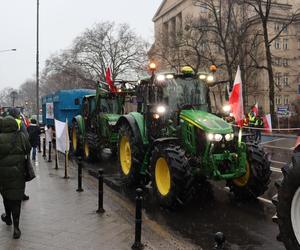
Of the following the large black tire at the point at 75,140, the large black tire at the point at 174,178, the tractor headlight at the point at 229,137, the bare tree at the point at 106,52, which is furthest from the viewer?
the bare tree at the point at 106,52

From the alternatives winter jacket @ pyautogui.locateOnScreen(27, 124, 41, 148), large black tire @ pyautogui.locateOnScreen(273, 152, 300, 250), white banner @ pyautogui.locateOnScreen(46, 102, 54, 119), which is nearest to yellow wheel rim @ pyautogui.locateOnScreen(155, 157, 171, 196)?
large black tire @ pyautogui.locateOnScreen(273, 152, 300, 250)

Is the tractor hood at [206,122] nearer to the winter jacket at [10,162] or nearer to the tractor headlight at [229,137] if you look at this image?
the tractor headlight at [229,137]

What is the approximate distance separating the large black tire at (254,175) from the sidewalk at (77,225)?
2.38 m

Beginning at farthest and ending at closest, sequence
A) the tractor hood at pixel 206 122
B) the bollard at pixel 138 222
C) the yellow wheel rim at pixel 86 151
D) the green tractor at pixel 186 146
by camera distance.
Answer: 1. the yellow wheel rim at pixel 86 151
2. the tractor hood at pixel 206 122
3. the green tractor at pixel 186 146
4. the bollard at pixel 138 222

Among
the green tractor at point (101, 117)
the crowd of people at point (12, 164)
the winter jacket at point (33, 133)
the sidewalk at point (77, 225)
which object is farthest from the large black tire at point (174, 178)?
the winter jacket at point (33, 133)

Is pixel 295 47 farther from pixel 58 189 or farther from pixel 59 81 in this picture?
pixel 58 189

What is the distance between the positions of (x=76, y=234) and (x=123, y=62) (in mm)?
47288

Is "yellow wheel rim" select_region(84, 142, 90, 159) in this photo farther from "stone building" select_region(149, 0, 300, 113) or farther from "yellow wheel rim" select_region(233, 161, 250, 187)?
"stone building" select_region(149, 0, 300, 113)

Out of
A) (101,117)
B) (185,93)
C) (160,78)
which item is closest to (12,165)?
(160,78)

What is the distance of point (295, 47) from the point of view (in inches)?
2928

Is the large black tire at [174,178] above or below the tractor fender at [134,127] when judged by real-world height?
below

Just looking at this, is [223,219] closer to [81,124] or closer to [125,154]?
[125,154]

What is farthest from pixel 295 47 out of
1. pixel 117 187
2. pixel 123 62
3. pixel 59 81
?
pixel 117 187

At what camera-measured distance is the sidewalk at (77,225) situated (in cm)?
623
